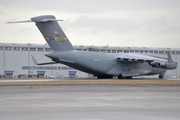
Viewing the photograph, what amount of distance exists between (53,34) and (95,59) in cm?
731

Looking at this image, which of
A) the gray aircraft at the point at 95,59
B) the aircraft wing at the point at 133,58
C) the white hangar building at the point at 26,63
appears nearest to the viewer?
the gray aircraft at the point at 95,59

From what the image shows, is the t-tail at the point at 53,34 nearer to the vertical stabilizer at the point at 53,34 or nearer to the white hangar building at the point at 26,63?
the vertical stabilizer at the point at 53,34

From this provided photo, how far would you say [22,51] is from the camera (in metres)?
78.9

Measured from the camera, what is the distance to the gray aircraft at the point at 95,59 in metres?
50.8

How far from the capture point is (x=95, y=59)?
178 feet

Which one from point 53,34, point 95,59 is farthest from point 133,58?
point 53,34

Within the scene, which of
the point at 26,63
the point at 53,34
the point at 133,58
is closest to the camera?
the point at 53,34

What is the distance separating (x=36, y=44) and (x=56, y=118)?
68.9 meters

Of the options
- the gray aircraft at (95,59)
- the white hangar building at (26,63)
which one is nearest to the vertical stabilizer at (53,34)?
the gray aircraft at (95,59)

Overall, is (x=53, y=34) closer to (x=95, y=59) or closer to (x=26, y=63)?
(x=95, y=59)

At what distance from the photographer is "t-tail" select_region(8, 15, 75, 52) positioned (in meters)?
50.6

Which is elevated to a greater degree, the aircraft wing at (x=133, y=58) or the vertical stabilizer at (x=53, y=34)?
the vertical stabilizer at (x=53, y=34)

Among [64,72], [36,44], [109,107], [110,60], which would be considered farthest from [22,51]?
[109,107]

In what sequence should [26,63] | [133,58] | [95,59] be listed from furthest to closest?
[26,63], [133,58], [95,59]
